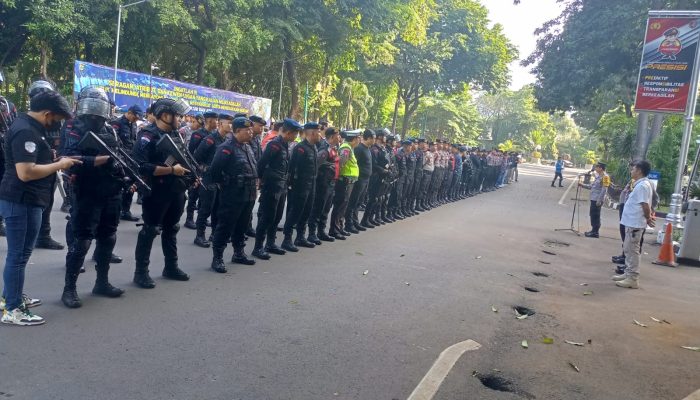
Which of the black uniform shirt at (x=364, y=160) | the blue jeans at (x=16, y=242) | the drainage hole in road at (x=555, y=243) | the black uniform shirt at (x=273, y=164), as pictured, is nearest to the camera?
the blue jeans at (x=16, y=242)

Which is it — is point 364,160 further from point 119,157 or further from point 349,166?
point 119,157

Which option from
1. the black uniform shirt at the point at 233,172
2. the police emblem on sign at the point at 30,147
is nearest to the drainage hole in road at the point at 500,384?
the black uniform shirt at the point at 233,172

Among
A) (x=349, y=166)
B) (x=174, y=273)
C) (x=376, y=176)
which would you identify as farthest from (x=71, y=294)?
(x=376, y=176)

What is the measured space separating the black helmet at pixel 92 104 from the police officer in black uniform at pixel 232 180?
1.78 meters

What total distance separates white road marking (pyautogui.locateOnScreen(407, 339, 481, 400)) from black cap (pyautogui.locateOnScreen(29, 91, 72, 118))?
132 inches

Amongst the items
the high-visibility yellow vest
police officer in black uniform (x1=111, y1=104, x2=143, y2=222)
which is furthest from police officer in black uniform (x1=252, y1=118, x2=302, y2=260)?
police officer in black uniform (x1=111, y1=104, x2=143, y2=222)

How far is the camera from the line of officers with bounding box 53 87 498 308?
502 centimetres

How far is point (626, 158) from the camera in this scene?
29.3m

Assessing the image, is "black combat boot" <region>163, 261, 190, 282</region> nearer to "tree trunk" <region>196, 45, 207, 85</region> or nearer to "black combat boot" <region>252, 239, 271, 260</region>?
"black combat boot" <region>252, 239, 271, 260</region>

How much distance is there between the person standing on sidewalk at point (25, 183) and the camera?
4230mm

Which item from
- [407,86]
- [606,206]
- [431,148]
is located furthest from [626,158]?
[431,148]

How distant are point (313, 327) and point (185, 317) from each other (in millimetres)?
1123

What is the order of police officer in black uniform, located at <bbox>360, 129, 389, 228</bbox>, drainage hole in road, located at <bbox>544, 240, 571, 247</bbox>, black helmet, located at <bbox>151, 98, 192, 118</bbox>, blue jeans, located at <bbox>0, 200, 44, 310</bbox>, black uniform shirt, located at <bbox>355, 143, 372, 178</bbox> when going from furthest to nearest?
drainage hole in road, located at <bbox>544, 240, 571, 247</bbox>
police officer in black uniform, located at <bbox>360, 129, 389, 228</bbox>
black uniform shirt, located at <bbox>355, 143, 372, 178</bbox>
black helmet, located at <bbox>151, 98, 192, 118</bbox>
blue jeans, located at <bbox>0, 200, 44, 310</bbox>

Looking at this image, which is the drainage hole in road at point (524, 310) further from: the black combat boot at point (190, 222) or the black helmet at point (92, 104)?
A: the black combat boot at point (190, 222)
